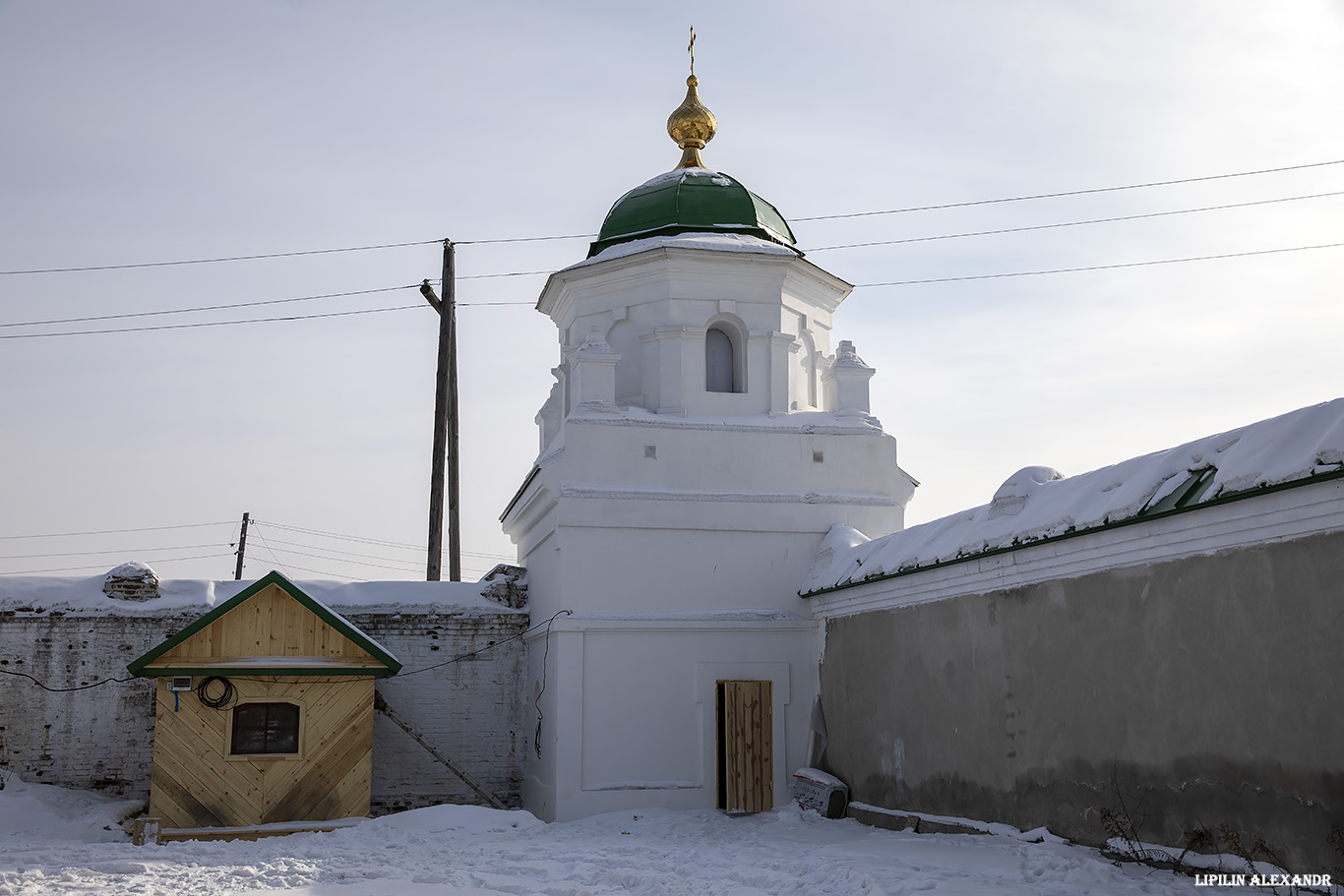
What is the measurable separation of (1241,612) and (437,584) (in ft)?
36.6

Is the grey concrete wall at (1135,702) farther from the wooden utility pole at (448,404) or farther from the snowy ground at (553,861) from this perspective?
the wooden utility pole at (448,404)

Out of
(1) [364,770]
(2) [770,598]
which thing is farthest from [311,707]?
(2) [770,598]

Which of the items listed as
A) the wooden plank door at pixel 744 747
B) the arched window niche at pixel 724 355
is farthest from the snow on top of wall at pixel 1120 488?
the arched window niche at pixel 724 355

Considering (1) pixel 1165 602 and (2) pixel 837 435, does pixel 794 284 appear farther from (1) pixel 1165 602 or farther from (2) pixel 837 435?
(1) pixel 1165 602

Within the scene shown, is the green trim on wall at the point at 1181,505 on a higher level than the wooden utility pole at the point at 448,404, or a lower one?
lower

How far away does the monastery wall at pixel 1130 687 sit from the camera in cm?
667

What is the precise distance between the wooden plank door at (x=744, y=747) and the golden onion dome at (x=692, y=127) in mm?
7644

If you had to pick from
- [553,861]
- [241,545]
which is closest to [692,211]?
[553,861]

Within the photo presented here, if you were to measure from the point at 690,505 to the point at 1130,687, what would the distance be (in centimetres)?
677

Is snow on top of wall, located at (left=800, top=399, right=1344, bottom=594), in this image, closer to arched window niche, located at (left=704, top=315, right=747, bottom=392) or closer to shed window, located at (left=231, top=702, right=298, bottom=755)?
arched window niche, located at (left=704, top=315, right=747, bottom=392)

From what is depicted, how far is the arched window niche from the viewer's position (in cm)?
1542

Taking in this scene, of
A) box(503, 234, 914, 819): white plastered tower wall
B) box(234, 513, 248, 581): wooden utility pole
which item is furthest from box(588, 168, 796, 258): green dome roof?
box(234, 513, 248, 581): wooden utility pole

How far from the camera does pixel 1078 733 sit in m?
8.84

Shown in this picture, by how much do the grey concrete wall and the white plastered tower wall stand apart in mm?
2283
